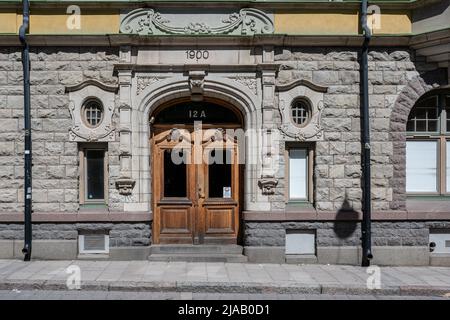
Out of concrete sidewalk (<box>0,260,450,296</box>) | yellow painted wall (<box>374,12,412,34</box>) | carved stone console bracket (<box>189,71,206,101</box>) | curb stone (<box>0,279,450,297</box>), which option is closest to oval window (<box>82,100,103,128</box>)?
carved stone console bracket (<box>189,71,206,101</box>)

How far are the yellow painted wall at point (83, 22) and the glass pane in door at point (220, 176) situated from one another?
3596 mm

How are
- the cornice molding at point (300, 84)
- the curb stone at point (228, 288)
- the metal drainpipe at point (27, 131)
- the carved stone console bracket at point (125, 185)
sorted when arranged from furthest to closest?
the cornice molding at point (300, 84)
the carved stone console bracket at point (125, 185)
the metal drainpipe at point (27, 131)
the curb stone at point (228, 288)

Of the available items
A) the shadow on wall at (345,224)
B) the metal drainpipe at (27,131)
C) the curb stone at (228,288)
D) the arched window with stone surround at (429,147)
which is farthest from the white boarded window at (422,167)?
the metal drainpipe at (27,131)

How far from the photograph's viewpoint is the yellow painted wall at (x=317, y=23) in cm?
1007

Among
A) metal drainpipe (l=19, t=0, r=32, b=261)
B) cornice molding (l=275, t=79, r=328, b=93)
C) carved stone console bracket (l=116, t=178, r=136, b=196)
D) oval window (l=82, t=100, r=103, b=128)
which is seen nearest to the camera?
metal drainpipe (l=19, t=0, r=32, b=261)

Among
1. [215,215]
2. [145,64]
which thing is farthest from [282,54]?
[215,215]

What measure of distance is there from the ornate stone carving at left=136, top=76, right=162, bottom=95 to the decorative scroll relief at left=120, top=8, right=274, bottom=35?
96 centimetres

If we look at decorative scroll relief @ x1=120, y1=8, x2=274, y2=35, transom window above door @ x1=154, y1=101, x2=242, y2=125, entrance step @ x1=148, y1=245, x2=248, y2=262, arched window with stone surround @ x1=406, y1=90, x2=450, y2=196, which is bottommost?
entrance step @ x1=148, y1=245, x2=248, y2=262

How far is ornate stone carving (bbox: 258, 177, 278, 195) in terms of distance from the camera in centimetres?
992

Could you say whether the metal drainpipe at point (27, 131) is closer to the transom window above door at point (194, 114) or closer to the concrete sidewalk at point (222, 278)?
the concrete sidewalk at point (222, 278)

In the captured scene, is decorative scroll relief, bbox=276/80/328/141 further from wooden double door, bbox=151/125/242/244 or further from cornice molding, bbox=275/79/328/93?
wooden double door, bbox=151/125/242/244

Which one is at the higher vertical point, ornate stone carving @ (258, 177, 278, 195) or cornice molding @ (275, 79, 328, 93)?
cornice molding @ (275, 79, 328, 93)
